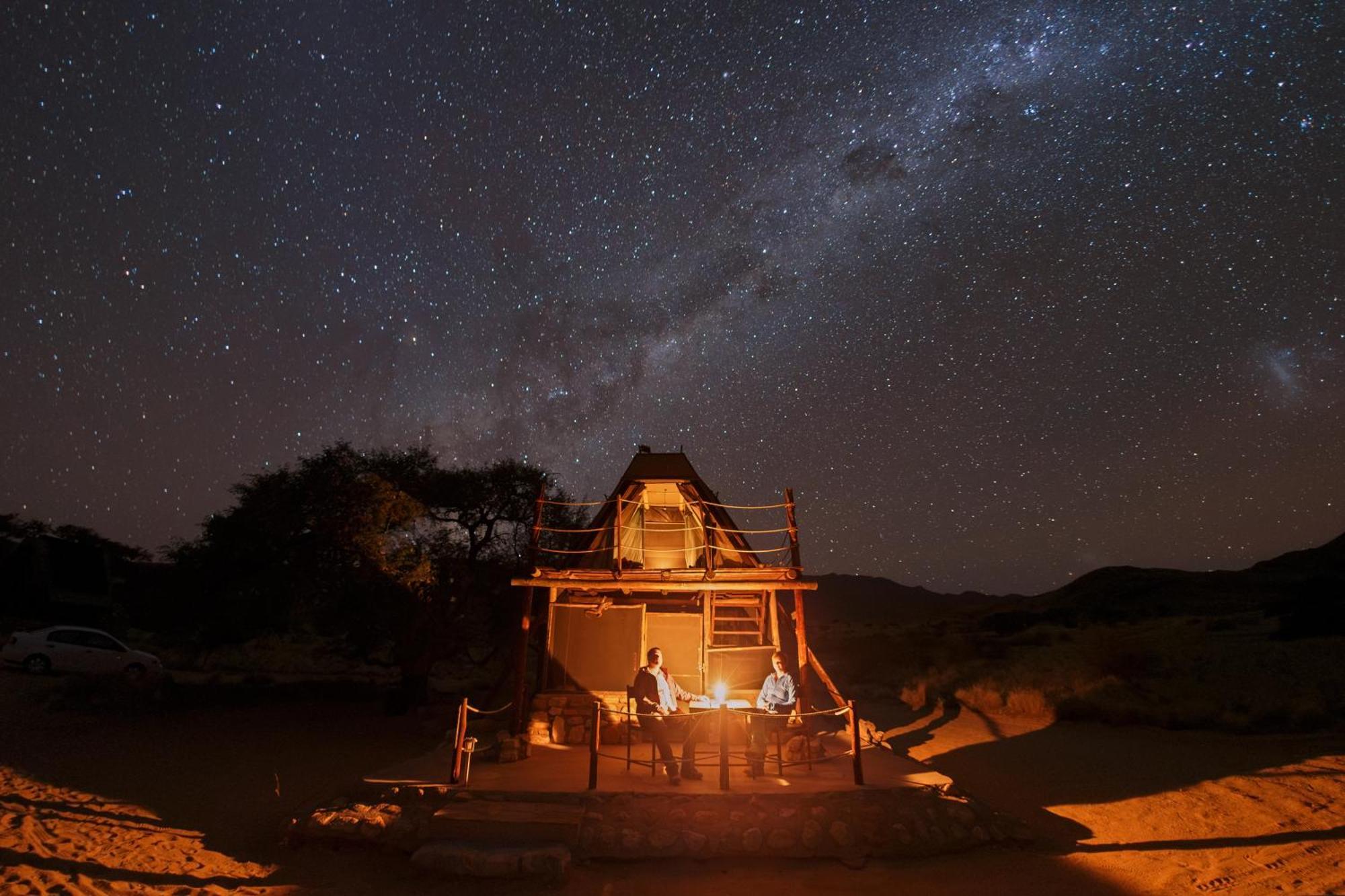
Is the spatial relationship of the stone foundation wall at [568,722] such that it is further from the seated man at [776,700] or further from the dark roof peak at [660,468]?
the dark roof peak at [660,468]

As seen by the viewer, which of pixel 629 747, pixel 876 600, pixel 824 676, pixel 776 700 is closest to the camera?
pixel 629 747

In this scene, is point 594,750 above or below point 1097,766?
above

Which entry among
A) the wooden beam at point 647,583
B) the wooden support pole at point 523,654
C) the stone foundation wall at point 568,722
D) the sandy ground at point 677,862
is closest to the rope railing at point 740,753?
the sandy ground at point 677,862

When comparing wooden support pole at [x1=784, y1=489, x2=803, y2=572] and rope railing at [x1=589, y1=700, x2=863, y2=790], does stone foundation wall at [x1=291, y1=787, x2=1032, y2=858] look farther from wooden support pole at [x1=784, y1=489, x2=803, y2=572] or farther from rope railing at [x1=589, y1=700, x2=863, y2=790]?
wooden support pole at [x1=784, y1=489, x2=803, y2=572]

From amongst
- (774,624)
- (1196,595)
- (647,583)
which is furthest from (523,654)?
(1196,595)

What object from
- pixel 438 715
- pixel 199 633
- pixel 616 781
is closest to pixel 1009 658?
pixel 438 715

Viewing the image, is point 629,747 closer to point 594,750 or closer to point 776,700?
point 594,750

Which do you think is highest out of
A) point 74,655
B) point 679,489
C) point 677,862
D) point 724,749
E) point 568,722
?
point 679,489

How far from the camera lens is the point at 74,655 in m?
18.8

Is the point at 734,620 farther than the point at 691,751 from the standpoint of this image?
Yes

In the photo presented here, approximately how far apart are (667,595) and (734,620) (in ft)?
4.84

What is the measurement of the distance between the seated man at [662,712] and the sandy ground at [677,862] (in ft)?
5.45

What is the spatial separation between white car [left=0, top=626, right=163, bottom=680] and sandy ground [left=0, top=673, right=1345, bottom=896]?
3.09 metres

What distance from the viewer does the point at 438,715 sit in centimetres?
1719
